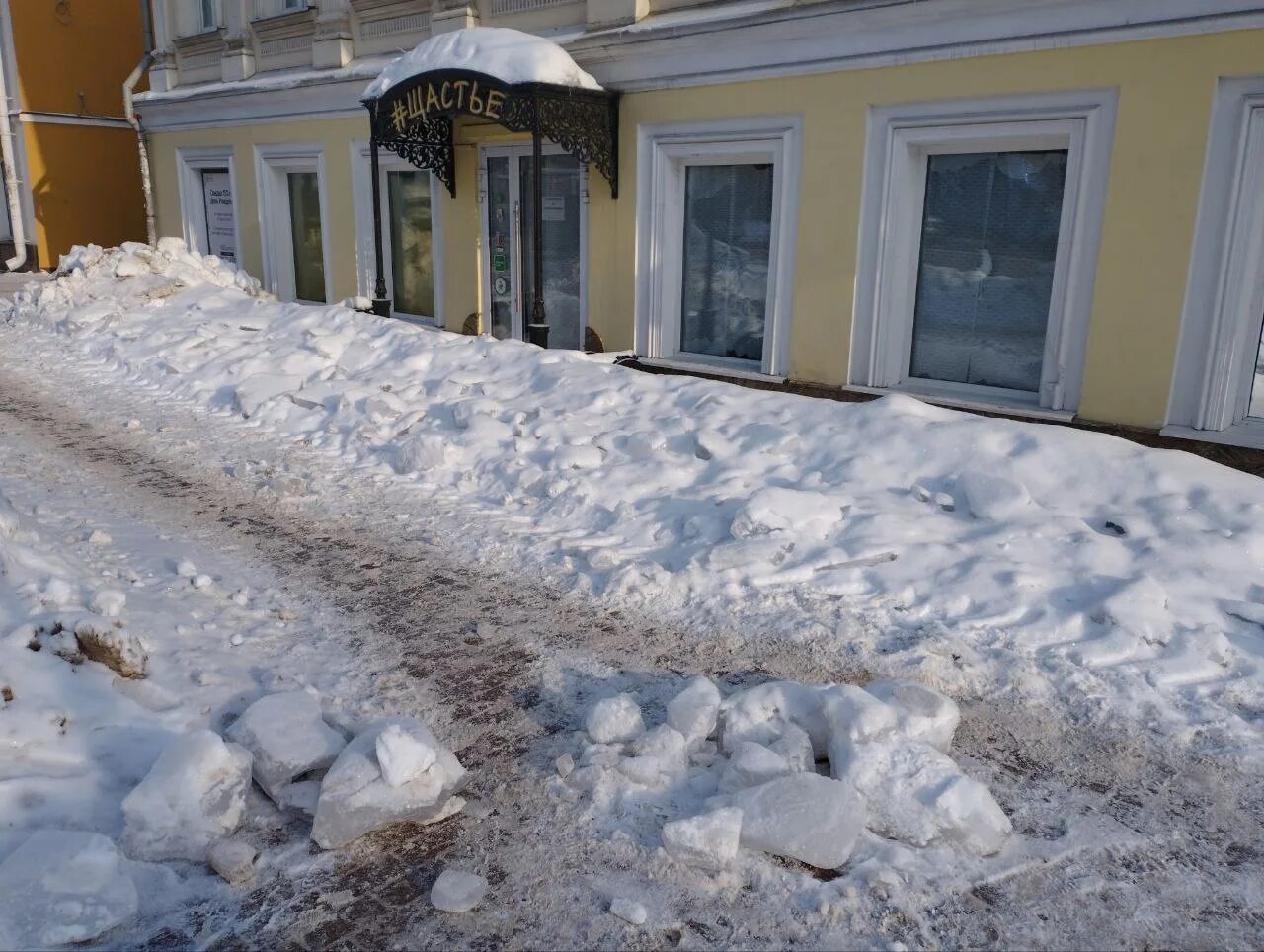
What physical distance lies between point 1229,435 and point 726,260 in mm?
4160

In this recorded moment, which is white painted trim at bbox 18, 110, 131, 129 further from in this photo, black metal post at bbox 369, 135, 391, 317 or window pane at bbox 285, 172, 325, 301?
black metal post at bbox 369, 135, 391, 317

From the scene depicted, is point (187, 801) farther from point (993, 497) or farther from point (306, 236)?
point (306, 236)

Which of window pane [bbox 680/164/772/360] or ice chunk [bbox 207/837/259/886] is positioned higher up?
window pane [bbox 680/164/772/360]

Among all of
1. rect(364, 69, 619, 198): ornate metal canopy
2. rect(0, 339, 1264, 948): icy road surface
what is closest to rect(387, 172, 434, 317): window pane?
rect(364, 69, 619, 198): ornate metal canopy

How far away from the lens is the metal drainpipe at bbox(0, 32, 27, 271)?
17.8 metres

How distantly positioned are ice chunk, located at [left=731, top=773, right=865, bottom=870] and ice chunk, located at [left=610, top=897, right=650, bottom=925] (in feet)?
1.12

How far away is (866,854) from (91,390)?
25.3ft

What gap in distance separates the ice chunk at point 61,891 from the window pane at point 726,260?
21.5 feet

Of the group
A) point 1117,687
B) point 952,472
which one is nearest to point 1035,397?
point 952,472

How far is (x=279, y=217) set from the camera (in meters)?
13.0

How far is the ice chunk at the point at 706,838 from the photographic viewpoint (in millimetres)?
2404

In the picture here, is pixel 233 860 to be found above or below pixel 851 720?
below

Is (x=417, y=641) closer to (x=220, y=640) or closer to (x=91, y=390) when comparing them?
(x=220, y=640)

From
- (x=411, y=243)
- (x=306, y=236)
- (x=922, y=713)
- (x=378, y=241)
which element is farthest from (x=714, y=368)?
(x=306, y=236)
